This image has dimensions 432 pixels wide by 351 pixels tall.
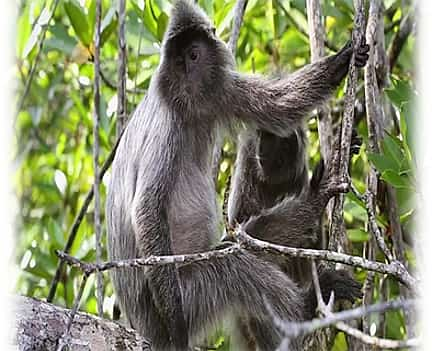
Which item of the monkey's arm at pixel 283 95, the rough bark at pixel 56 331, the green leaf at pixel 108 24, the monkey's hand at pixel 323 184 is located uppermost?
the green leaf at pixel 108 24

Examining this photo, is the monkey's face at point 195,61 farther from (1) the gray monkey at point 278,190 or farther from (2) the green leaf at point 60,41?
(2) the green leaf at point 60,41

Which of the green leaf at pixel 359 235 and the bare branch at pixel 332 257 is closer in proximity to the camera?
the bare branch at pixel 332 257

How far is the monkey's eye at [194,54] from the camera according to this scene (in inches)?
143

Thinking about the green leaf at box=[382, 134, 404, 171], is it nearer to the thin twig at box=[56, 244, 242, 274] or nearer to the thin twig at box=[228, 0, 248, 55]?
the thin twig at box=[56, 244, 242, 274]

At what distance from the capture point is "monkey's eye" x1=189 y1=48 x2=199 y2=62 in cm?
362

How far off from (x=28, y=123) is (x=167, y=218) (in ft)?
9.53

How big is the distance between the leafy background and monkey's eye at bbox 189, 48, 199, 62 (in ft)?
1.58

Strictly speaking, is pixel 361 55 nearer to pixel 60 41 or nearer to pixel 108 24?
pixel 108 24

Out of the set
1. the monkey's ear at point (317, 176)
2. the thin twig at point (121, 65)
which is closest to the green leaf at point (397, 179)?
the monkey's ear at point (317, 176)

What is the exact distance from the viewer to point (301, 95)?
3.63m

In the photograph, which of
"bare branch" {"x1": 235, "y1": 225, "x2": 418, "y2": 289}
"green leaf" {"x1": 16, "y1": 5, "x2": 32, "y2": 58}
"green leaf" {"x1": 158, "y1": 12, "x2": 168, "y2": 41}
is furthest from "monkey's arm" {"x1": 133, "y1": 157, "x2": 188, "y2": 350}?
"green leaf" {"x1": 16, "y1": 5, "x2": 32, "y2": 58}

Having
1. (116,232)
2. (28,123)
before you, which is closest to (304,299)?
(116,232)

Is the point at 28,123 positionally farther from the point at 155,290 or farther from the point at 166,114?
the point at 155,290

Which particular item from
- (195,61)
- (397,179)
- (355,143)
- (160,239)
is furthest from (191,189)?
(397,179)
